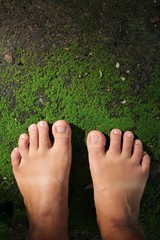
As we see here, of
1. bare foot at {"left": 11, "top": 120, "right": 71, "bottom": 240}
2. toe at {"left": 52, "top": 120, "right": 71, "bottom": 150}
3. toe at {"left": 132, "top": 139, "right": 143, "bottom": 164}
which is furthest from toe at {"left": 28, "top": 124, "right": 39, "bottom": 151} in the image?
toe at {"left": 132, "top": 139, "right": 143, "bottom": 164}

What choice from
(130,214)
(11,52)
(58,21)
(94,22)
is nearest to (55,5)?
(58,21)

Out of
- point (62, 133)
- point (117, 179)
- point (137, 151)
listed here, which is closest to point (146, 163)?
point (137, 151)

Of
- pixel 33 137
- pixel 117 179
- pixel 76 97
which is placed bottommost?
pixel 117 179

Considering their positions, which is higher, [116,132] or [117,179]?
[116,132]

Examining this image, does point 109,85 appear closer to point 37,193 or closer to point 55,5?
point 55,5

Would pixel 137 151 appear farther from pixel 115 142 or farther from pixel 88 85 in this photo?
pixel 88 85

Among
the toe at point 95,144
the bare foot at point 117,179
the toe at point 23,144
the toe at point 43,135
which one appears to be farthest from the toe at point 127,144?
the toe at point 23,144
